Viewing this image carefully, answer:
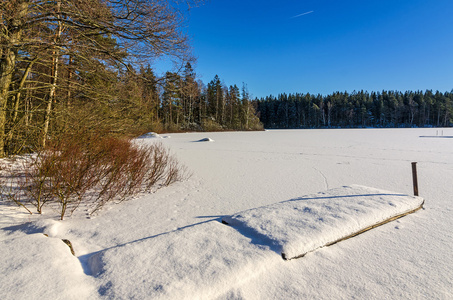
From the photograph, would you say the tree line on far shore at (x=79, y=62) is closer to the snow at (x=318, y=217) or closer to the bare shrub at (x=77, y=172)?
the bare shrub at (x=77, y=172)

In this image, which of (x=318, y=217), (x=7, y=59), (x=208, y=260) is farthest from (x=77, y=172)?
(x=7, y=59)

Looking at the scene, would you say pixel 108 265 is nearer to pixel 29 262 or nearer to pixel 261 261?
pixel 29 262

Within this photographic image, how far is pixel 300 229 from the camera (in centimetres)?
253

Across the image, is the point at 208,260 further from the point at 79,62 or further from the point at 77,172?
the point at 79,62

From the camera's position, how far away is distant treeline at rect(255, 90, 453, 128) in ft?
227

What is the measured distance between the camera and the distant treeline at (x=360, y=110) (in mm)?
69188

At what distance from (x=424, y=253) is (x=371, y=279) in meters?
0.93

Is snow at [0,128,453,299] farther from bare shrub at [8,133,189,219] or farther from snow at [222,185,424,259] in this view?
bare shrub at [8,133,189,219]

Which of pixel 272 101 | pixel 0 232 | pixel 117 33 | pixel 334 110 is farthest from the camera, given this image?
pixel 272 101

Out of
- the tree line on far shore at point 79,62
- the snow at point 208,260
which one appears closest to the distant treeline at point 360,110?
the tree line on far shore at point 79,62

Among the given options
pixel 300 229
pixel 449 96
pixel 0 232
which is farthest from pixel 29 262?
pixel 449 96

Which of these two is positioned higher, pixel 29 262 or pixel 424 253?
pixel 29 262

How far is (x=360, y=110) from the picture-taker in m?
73.5

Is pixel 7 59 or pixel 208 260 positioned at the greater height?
pixel 7 59
